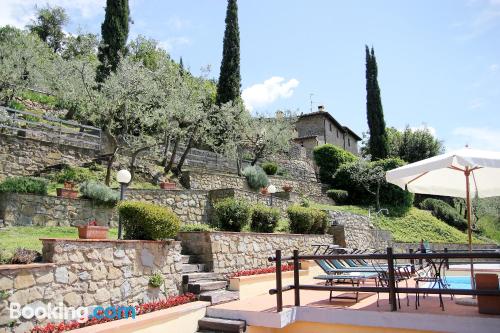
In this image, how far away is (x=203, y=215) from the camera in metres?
14.3

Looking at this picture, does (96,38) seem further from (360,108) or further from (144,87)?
(360,108)

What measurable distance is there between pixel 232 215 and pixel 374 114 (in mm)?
26055

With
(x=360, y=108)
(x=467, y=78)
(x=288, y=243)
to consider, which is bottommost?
(x=288, y=243)

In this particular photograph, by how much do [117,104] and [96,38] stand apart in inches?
448

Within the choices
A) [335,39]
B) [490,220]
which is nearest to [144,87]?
[335,39]

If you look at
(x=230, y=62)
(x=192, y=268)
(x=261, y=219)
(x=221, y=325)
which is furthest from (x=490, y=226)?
(x=221, y=325)

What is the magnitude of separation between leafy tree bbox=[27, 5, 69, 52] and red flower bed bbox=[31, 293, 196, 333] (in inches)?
1442

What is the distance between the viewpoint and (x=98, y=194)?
1219 centimetres

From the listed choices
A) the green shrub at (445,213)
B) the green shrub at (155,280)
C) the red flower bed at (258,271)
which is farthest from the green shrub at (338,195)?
the green shrub at (155,280)

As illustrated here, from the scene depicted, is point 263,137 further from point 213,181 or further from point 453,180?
point 453,180

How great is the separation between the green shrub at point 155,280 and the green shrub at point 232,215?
11.9ft

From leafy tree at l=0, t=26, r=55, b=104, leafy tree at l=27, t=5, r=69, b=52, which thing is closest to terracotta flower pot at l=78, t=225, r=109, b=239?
leafy tree at l=0, t=26, r=55, b=104

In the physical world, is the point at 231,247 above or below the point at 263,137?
below

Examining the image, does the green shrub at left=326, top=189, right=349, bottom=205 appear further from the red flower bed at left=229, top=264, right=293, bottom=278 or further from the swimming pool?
the swimming pool
